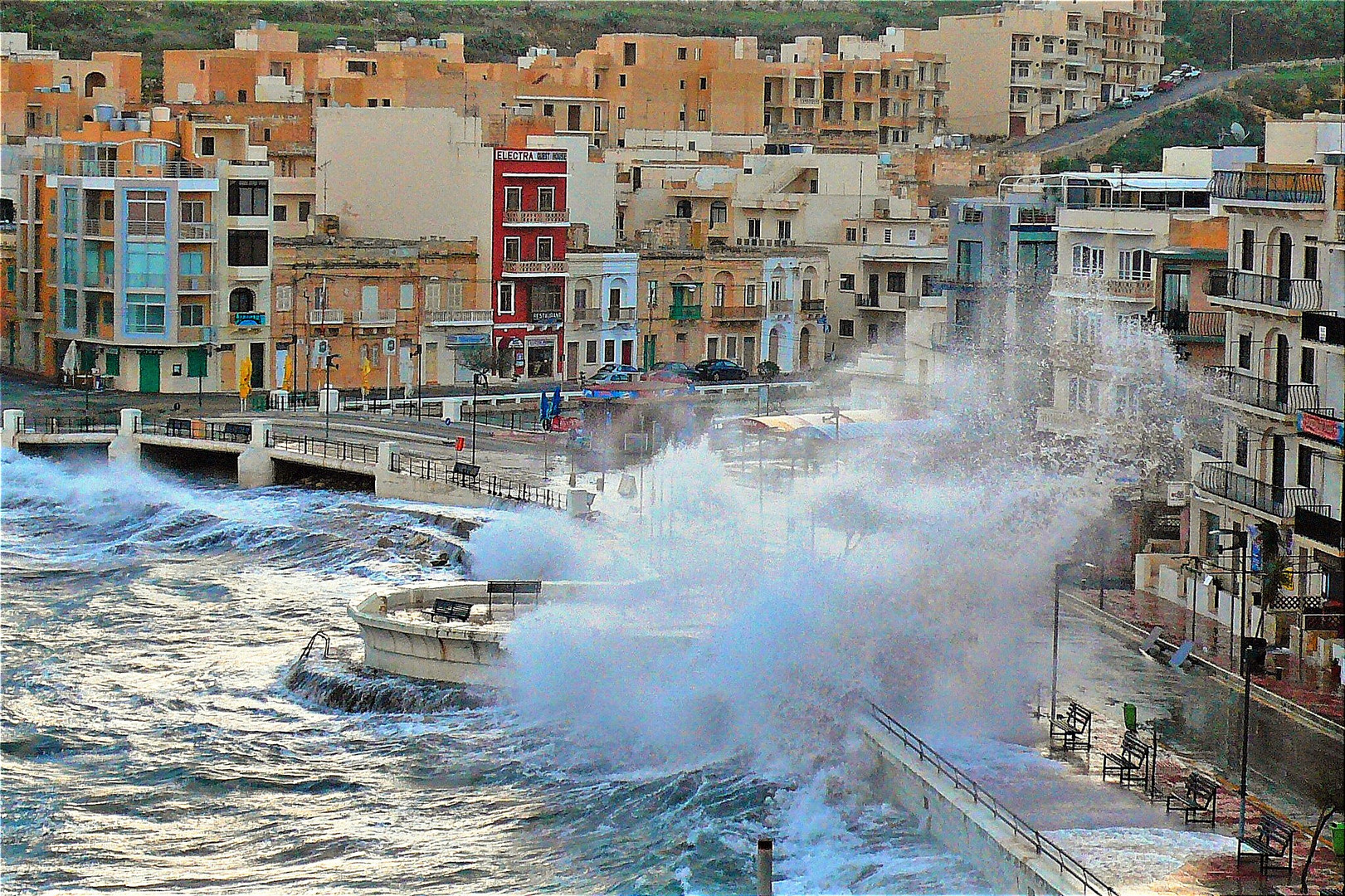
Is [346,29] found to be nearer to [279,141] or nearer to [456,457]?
[279,141]

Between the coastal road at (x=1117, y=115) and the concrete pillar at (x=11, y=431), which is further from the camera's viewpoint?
the coastal road at (x=1117, y=115)

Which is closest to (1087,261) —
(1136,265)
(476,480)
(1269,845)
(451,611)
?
(1136,265)

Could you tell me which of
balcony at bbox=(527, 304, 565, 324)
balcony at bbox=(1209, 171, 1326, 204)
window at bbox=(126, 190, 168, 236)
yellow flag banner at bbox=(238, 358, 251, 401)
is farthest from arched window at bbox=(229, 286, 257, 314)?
balcony at bbox=(1209, 171, 1326, 204)

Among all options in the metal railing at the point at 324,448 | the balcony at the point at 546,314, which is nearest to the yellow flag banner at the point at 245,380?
the metal railing at the point at 324,448

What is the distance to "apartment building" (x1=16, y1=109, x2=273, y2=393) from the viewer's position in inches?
2589

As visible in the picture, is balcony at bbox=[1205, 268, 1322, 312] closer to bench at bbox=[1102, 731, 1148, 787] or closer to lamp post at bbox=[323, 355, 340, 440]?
bench at bbox=[1102, 731, 1148, 787]

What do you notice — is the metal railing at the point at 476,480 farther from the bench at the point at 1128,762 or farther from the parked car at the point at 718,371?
the bench at the point at 1128,762

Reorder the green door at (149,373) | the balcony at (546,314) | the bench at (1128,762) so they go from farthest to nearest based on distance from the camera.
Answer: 1. the balcony at (546,314)
2. the green door at (149,373)
3. the bench at (1128,762)

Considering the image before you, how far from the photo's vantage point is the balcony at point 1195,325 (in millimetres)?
43969

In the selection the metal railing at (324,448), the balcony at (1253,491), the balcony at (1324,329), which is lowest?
the metal railing at (324,448)

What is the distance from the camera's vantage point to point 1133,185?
2036 inches

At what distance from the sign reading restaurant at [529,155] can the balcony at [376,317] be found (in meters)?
5.43

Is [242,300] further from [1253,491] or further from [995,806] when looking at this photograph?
[995,806]

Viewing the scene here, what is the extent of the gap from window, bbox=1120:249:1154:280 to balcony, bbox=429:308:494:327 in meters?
23.9
